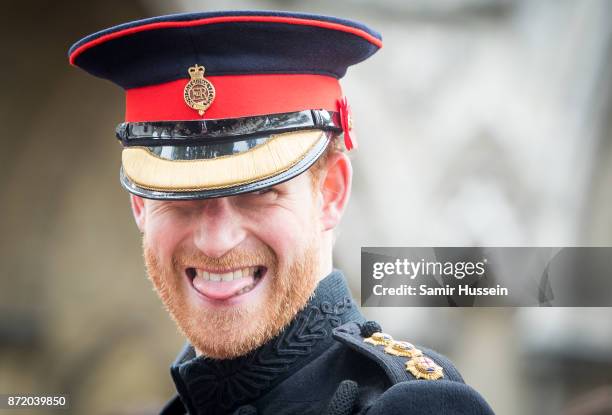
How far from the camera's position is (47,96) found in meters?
4.39

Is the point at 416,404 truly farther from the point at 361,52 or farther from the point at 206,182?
the point at 361,52

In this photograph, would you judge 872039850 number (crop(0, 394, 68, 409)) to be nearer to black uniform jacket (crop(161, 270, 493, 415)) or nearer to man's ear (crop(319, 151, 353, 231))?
black uniform jacket (crop(161, 270, 493, 415))

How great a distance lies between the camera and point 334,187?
1.97m

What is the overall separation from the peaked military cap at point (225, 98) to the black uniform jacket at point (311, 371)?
29 cm

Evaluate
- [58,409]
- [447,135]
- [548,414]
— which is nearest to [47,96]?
[58,409]

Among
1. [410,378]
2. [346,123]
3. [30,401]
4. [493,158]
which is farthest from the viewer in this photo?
[30,401]

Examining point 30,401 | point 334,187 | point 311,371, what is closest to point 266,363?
point 311,371

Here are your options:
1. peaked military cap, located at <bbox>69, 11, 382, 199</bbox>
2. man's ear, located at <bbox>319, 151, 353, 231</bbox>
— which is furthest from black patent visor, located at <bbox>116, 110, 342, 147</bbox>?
man's ear, located at <bbox>319, 151, 353, 231</bbox>

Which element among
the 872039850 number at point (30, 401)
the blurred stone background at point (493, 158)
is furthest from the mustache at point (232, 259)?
the 872039850 number at point (30, 401)

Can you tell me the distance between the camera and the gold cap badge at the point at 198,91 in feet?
5.87

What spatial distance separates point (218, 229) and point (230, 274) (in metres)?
0.10

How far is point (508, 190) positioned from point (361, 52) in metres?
1.56

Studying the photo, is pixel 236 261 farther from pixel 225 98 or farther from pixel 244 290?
pixel 225 98

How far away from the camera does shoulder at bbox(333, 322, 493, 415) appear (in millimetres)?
1562
